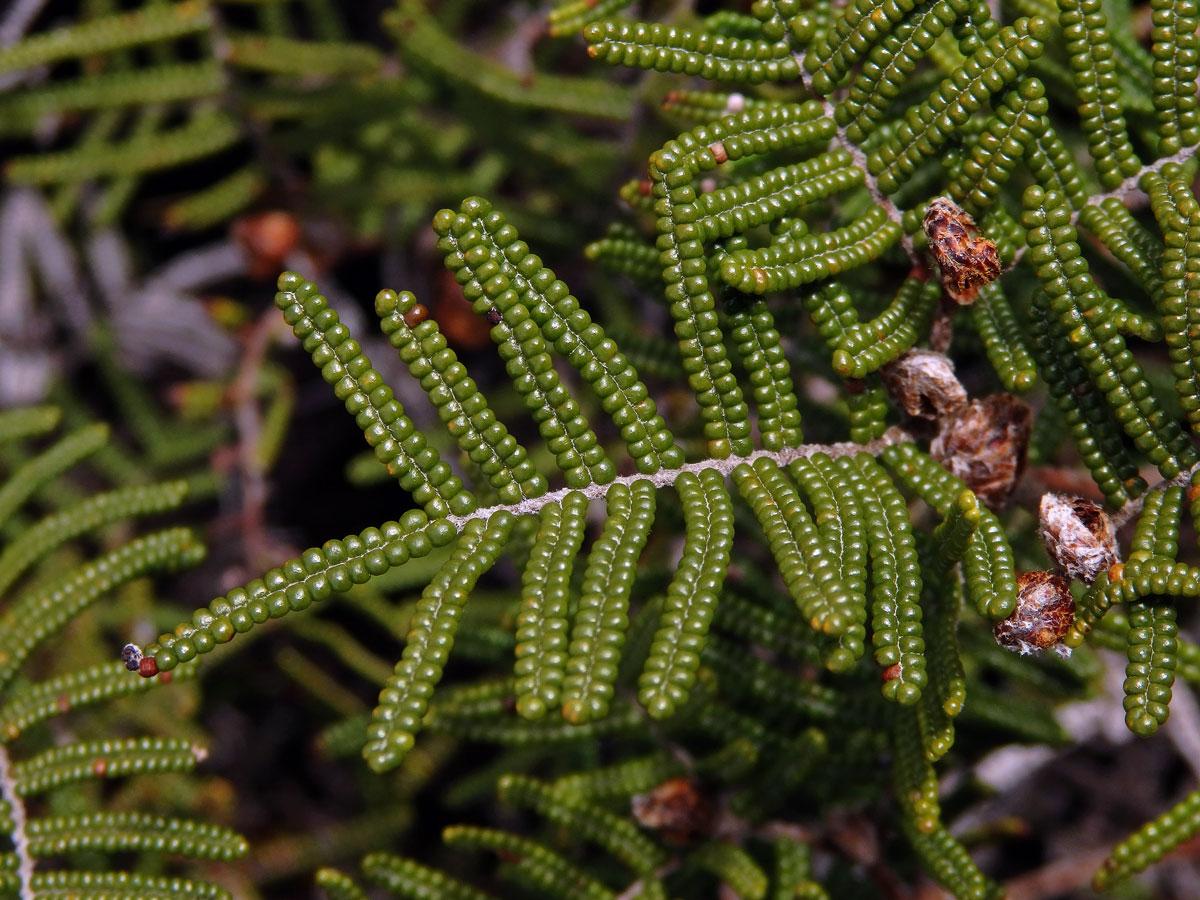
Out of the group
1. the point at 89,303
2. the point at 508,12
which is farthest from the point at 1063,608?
the point at 89,303

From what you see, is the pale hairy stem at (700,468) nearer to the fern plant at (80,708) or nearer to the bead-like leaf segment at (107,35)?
the fern plant at (80,708)

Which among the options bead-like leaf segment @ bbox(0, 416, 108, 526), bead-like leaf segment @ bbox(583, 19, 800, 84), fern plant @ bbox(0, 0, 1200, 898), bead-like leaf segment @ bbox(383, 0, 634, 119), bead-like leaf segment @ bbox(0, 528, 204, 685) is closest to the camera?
fern plant @ bbox(0, 0, 1200, 898)

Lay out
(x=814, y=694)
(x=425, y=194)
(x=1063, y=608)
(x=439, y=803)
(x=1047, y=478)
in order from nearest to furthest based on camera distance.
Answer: (x=1063, y=608)
(x=814, y=694)
(x=1047, y=478)
(x=425, y=194)
(x=439, y=803)

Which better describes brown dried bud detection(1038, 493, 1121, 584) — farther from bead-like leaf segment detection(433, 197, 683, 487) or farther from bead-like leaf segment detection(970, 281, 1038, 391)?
bead-like leaf segment detection(433, 197, 683, 487)

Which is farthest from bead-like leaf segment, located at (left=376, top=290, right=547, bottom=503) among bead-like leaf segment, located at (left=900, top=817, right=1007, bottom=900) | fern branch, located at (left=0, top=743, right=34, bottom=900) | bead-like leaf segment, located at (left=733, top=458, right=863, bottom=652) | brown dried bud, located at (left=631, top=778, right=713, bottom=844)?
fern branch, located at (left=0, top=743, right=34, bottom=900)

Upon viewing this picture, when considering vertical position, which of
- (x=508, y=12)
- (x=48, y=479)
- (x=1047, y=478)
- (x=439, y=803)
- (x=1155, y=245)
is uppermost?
(x=508, y=12)

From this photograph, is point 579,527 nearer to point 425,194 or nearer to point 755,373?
point 755,373

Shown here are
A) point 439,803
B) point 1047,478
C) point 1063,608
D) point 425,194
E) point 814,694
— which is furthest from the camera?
point 439,803
